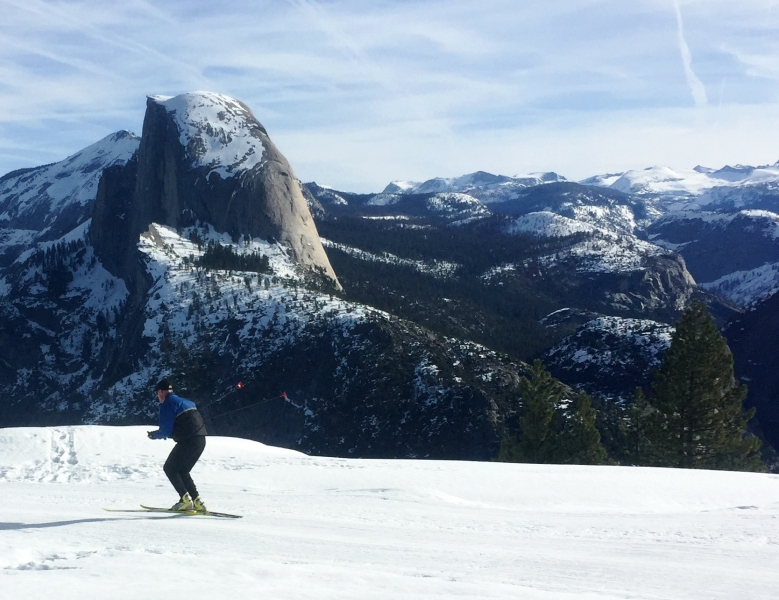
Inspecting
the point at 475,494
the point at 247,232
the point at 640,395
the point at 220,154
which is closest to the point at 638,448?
the point at 640,395

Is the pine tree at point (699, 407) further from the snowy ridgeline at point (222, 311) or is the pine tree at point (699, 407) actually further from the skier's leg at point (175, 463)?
the snowy ridgeline at point (222, 311)

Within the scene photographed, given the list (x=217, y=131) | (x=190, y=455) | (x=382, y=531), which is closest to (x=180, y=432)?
(x=190, y=455)

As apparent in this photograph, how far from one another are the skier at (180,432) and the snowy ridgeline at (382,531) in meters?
0.76

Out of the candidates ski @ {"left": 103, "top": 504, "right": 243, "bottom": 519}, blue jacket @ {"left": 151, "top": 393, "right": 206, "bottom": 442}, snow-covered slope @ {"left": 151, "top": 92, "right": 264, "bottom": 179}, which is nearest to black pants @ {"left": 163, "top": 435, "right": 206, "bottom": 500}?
blue jacket @ {"left": 151, "top": 393, "right": 206, "bottom": 442}

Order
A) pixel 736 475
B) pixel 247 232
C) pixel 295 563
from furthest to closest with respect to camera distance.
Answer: pixel 247 232 < pixel 736 475 < pixel 295 563

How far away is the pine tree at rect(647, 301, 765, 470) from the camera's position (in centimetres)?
3775

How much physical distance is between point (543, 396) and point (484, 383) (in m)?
26.0

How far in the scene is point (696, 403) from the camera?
38.3 metres

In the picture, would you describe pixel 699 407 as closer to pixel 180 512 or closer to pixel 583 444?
pixel 583 444

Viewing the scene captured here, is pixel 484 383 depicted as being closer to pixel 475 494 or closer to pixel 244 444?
pixel 244 444

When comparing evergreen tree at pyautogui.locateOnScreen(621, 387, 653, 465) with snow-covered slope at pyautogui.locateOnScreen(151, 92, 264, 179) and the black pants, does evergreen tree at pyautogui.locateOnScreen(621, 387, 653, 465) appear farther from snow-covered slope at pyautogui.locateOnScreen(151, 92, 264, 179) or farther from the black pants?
snow-covered slope at pyautogui.locateOnScreen(151, 92, 264, 179)

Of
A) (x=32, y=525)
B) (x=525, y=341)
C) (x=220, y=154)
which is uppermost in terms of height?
(x=220, y=154)

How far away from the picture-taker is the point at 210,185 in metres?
116

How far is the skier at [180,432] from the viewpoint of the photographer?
12.1m
